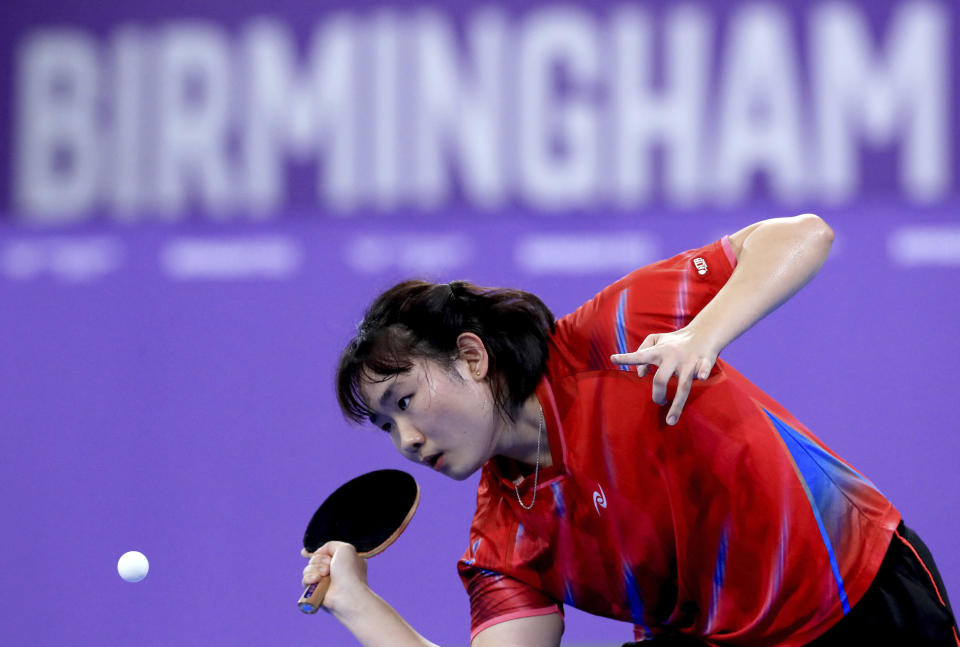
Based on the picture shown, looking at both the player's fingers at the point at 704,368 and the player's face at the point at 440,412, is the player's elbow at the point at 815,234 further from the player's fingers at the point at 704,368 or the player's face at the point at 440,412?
the player's face at the point at 440,412

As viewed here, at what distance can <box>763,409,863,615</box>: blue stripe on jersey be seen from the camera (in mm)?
1947

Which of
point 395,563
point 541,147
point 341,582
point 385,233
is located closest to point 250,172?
point 385,233

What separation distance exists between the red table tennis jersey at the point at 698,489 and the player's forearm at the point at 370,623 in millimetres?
369

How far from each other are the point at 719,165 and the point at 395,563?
6.01ft

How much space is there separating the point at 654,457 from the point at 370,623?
2.25ft

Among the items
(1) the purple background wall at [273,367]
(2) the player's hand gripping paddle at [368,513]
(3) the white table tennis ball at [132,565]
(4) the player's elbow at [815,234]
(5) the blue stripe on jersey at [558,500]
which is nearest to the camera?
(4) the player's elbow at [815,234]

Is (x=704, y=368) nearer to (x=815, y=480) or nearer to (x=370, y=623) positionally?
(x=815, y=480)

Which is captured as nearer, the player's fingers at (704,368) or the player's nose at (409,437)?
the player's fingers at (704,368)

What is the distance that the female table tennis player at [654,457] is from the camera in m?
1.94

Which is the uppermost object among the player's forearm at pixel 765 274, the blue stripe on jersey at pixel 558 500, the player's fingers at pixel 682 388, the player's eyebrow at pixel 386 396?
the player's forearm at pixel 765 274

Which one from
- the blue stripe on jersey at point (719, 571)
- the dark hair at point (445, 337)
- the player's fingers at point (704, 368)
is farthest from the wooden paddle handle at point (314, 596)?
the player's fingers at point (704, 368)

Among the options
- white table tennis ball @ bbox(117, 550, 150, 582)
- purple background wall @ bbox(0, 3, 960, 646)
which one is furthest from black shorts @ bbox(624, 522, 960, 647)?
purple background wall @ bbox(0, 3, 960, 646)

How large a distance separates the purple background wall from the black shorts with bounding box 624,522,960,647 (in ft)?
6.18

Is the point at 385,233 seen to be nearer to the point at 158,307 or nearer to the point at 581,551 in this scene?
the point at 158,307
